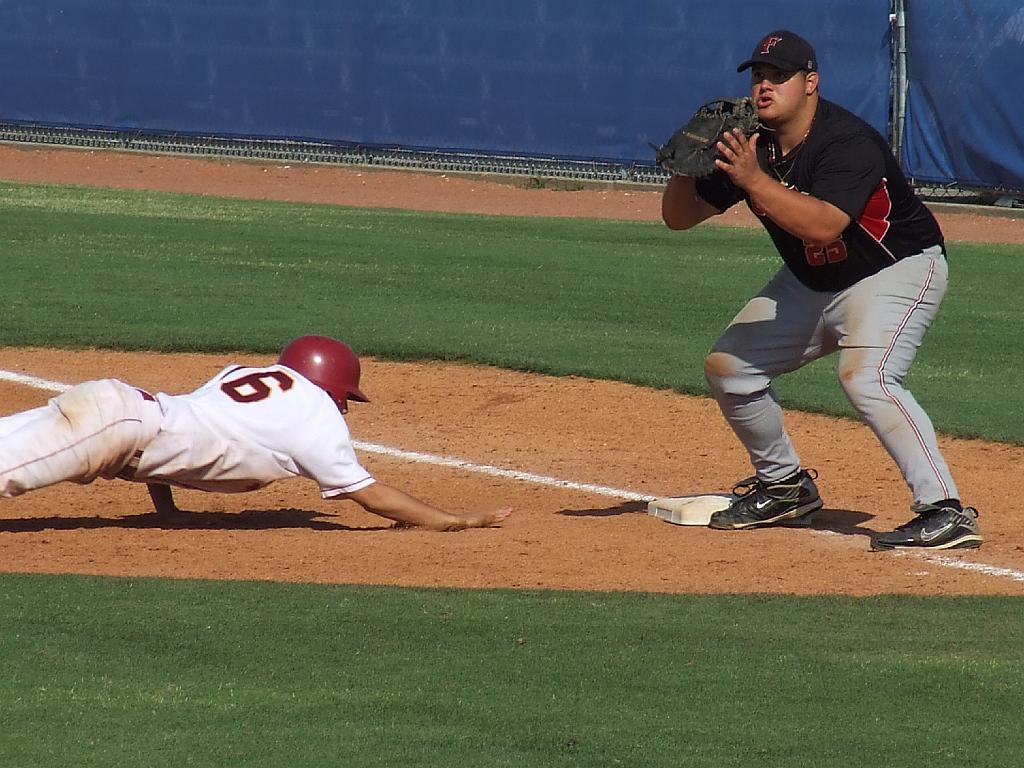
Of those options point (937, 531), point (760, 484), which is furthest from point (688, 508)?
point (937, 531)

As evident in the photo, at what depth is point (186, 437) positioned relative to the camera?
19.2 ft

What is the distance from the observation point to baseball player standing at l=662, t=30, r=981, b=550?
5676mm

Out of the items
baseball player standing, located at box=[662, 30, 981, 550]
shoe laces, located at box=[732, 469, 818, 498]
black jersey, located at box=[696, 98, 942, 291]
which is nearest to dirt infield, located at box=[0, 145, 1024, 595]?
shoe laces, located at box=[732, 469, 818, 498]

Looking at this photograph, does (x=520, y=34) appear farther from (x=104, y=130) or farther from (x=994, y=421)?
(x=994, y=421)

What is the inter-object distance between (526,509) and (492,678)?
2.53m

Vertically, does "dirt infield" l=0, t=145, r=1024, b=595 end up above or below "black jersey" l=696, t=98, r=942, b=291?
below

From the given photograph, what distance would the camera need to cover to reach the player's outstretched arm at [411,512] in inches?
236

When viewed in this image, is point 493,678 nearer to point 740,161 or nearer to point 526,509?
point 740,161

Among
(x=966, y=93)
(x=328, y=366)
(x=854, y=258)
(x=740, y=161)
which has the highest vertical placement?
(x=740, y=161)

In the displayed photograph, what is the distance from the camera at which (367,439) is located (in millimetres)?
8055

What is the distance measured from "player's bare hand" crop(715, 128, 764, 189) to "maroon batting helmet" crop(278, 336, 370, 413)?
1.58 meters

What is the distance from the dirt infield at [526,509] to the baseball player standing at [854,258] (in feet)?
1.08

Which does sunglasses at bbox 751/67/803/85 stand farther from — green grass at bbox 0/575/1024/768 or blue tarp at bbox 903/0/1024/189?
blue tarp at bbox 903/0/1024/189

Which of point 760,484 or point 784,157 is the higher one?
point 784,157
